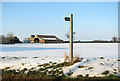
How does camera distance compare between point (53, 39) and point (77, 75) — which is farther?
point (53, 39)

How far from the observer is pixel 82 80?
3.84 meters

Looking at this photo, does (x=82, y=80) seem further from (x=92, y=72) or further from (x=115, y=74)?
(x=115, y=74)

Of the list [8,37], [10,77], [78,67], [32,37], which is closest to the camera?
[10,77]

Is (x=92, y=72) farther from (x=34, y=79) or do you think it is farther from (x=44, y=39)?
(x=44, y=39)

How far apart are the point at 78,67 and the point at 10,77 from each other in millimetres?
2803

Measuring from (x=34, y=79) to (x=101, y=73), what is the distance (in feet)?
8.21

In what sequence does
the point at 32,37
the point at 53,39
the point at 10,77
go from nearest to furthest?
the point at 10,77
the point at 53,39
the point at 32,37

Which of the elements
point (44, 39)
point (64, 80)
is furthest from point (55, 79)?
point (44, 39)

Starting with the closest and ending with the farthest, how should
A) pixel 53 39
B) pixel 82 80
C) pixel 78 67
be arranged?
pixel 82 80, pixel 78 67, pixel 53 39

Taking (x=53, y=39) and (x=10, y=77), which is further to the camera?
(x=53, y=39)

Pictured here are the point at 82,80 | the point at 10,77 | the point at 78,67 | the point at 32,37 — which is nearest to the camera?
the point at 82,80

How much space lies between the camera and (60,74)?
4.58 m

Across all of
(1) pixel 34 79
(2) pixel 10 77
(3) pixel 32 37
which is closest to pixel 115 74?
(1) pixel 34 79

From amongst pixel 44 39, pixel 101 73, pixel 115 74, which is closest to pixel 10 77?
pixel 101 73
